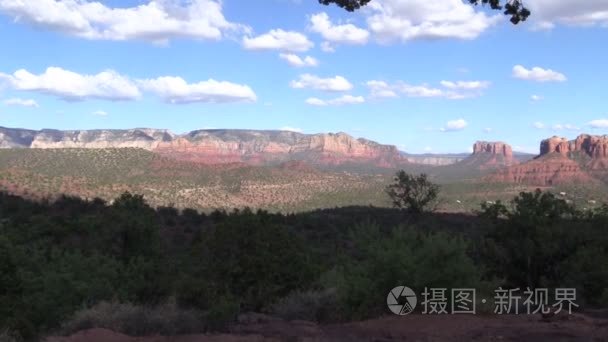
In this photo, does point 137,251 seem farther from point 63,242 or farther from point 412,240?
point 412,240

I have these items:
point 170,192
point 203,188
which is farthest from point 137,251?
point 203,188

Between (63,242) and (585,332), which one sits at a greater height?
(585,332)

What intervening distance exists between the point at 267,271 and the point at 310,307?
2842mm

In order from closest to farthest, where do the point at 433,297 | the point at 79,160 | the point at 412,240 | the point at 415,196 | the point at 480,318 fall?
1. the point at 480,318
2. the point at 433,297
3. the point at 412,240
4. the point at 415,196
5. the point at 79,160

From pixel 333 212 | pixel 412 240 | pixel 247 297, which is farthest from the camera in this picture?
pixel 333 212

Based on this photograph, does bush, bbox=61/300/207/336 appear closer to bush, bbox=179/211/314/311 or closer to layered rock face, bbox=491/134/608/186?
bush, bbox=179/211/314/311

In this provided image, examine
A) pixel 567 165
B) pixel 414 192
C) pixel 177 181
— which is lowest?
pixel 177 181

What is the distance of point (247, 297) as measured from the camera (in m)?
14.5

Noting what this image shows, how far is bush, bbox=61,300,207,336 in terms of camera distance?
10.0m

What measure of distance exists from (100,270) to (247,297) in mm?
5561
